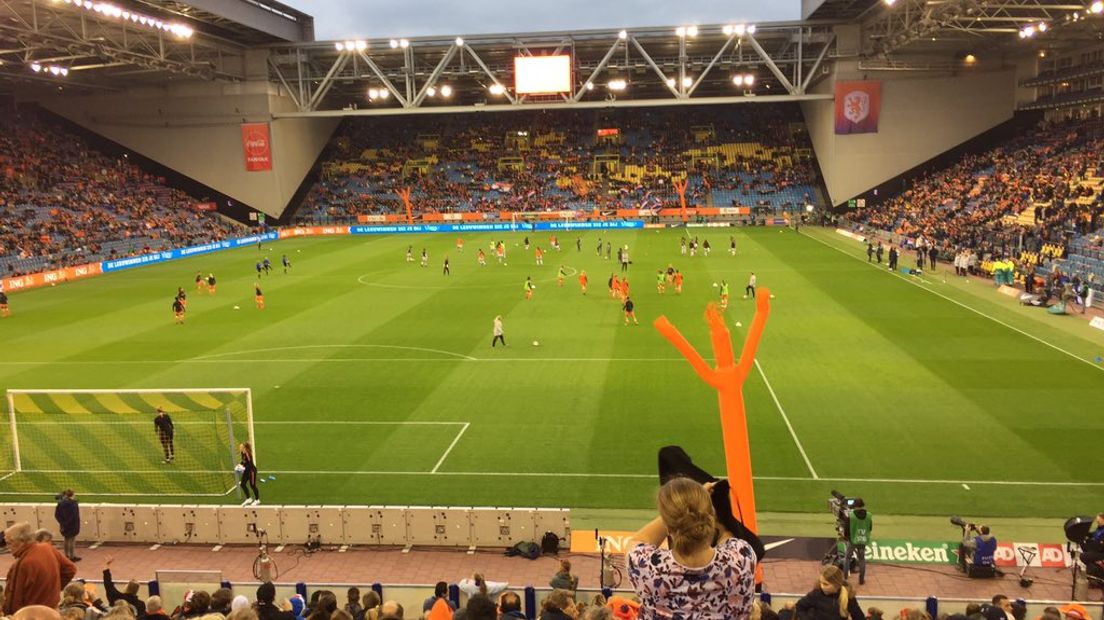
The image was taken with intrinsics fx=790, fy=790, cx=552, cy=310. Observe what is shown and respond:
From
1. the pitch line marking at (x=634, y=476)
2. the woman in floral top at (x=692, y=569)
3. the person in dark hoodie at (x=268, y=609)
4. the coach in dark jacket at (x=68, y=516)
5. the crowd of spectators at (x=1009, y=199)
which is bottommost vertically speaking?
the pitch line marking at (x=634, y=476)

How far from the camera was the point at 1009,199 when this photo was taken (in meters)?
51.9

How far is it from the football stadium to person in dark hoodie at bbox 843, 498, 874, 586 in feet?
0.24

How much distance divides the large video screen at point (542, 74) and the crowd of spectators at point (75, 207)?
101 ft

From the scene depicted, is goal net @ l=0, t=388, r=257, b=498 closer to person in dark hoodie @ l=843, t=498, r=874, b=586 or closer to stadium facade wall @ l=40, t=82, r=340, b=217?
person in dark hoodie @ l=843, t=498, r=874, b=586

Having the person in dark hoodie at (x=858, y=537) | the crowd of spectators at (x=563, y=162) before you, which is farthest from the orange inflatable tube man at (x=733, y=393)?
the crowd of spectators at (x=563, y=162)

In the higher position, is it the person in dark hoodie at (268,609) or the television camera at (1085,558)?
the person in dark hoodie at (268,609)

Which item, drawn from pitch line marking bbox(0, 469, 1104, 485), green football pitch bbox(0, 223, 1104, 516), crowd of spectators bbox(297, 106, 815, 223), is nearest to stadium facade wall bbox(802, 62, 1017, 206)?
crowd of spectators bbox(297, 106, 815, 223)

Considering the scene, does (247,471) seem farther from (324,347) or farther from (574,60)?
(574,60)

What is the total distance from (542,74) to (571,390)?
164 feet

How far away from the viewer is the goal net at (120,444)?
59.2 ft

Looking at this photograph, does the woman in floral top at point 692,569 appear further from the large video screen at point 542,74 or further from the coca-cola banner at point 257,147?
the coca-cola banner at point 257,147

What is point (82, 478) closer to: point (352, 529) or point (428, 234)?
point (352, 529)

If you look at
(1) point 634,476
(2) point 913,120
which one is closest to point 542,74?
(2) point 913,120

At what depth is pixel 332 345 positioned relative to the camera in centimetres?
3003
